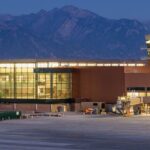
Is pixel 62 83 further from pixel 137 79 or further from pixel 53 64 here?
pixel 137 79

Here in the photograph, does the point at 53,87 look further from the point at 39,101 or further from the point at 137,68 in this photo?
the point at 137,68

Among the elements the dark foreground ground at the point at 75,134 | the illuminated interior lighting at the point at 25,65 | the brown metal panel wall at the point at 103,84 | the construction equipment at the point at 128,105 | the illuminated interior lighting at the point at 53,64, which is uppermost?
the illuminated interior lighting at the point at 53,64

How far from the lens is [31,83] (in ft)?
408

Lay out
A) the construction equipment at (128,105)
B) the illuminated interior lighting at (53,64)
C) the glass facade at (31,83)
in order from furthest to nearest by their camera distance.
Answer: the illuminated interior lighting at (53,64) < the glass facade at (31,83) < the construction equipment at (128,105)

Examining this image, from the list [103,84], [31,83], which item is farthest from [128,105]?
[31,83]

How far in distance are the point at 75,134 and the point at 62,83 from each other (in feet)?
166

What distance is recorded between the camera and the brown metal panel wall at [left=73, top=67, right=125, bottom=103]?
114 metres

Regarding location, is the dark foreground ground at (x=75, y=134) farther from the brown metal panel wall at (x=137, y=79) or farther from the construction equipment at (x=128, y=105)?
the brown metal panel wall at (x=137, y=79)

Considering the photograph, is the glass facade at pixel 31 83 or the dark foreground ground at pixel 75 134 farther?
the glass facade at pixel 31 83

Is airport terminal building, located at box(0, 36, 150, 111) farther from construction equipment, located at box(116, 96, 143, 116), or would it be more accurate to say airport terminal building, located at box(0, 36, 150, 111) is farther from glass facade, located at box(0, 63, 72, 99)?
construction equipment, located at box(116, 96, 143, 116)

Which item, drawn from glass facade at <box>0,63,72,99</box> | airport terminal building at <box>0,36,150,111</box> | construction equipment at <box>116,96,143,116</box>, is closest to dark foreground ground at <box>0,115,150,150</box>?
construction equipment at <box>116,96,143,116</box>

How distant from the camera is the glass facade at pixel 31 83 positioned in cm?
12006

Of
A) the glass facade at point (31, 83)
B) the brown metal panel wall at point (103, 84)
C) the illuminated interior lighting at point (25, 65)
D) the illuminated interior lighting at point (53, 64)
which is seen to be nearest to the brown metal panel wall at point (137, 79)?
the brown metal panel wall at point (103, 84)

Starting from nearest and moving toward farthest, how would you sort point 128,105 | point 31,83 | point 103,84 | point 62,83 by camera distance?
1. point 128,105
2. point 103,84
3. point 62,83
4. point 31,83
